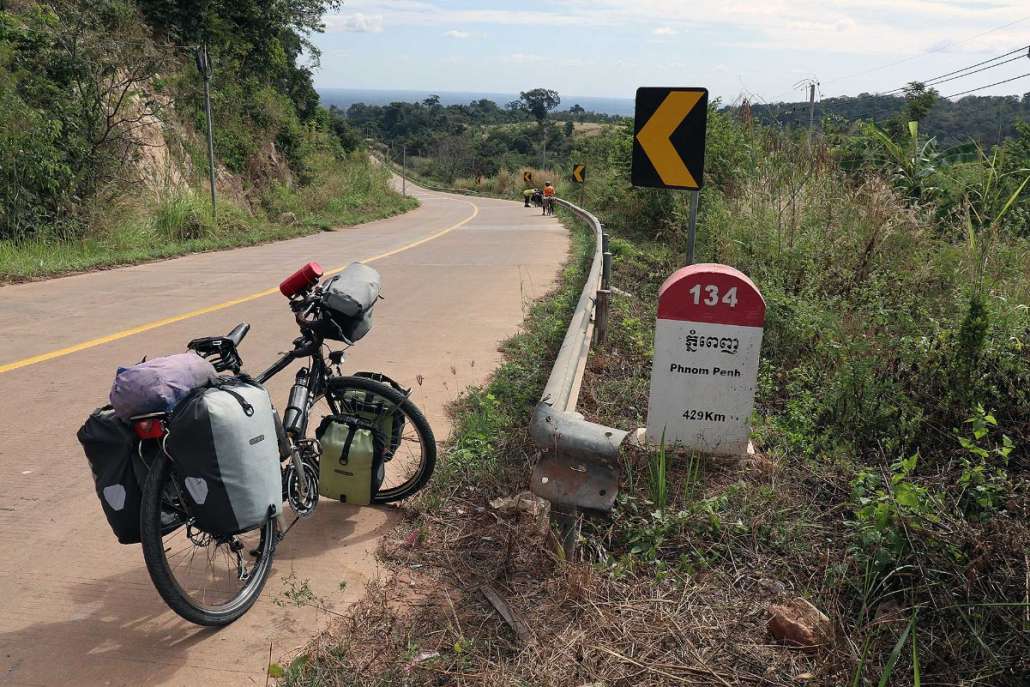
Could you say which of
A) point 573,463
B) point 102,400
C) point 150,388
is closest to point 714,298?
point 573,463

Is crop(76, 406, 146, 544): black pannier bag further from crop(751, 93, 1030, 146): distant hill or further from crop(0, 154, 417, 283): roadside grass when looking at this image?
crop(751, 93, 1030, 146): distant hill

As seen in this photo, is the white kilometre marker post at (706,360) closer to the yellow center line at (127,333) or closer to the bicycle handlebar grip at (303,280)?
the bicycle handlebar grip at (303,280)

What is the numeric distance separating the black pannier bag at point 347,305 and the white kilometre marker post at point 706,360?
1.48 metres

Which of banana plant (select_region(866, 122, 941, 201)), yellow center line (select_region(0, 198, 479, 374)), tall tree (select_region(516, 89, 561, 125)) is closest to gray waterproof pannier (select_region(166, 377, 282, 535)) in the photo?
yellow center line (select_region(0, 198, 479, 374))

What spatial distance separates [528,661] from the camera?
9.87ft

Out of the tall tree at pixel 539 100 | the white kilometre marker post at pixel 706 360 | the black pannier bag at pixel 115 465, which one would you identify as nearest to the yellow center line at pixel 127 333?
the black pannier bag at pixel 115 465

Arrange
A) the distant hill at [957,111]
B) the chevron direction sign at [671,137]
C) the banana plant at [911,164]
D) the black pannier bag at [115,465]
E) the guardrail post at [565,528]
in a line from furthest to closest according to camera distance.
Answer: the distant hill at [957,111] → the banana plant at [911,164] → the chevron direction sign at [671,137] → the guardrail post at [565,528] → the black pannier bag at [115,465]

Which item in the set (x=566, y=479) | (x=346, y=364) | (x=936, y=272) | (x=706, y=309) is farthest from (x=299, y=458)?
(x=936, y=272)

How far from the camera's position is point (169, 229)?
17.6 meters

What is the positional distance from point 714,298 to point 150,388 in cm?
260

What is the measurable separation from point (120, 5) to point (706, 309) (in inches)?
726

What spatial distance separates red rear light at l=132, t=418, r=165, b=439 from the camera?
126 inches

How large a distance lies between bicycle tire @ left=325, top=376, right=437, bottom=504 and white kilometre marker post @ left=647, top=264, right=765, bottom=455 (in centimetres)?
121

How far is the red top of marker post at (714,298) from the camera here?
418 cm
